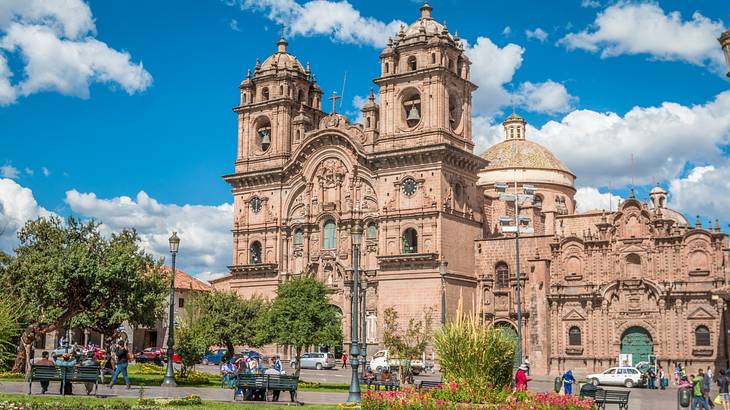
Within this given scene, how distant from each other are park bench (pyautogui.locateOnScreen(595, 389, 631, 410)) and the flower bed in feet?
15.6

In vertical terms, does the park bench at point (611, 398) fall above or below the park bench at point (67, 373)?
below

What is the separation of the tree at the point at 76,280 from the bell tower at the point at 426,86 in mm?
24629

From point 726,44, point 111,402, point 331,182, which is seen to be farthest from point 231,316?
point 726,44

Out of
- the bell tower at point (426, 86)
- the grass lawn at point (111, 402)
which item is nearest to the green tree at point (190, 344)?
the grass lawn at point (111, 402)

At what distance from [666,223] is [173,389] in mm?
33070

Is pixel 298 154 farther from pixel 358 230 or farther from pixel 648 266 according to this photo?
pixel 358 230

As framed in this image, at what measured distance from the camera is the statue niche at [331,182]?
196 ft

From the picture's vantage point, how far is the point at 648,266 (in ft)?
171

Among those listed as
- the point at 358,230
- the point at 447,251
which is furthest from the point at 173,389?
the point at 447,251

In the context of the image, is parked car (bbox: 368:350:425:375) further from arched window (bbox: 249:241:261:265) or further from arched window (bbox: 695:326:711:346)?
arched window (bbox: 695:326:711:346)

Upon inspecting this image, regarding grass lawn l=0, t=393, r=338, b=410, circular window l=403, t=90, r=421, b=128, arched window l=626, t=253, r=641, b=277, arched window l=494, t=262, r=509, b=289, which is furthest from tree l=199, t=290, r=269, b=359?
arched window l=626, t=253, r=641, b=277

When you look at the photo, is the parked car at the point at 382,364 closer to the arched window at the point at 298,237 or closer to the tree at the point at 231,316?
the tree at the point at 231,316

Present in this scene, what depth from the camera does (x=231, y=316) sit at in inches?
1882

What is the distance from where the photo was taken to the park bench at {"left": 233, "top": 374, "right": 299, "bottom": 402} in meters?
26.4
